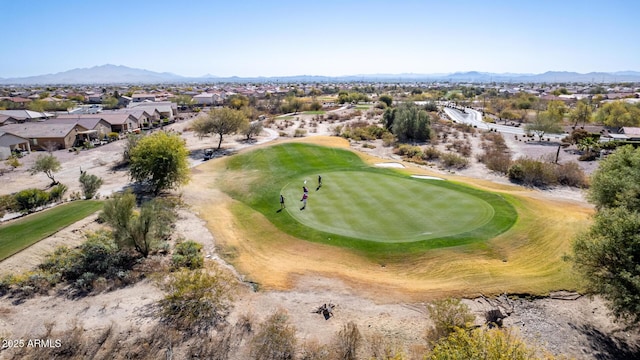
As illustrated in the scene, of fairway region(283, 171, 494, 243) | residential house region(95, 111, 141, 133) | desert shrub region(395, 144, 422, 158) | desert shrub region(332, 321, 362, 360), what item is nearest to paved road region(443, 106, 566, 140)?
desert shrub region(395, 144, 422, 158)

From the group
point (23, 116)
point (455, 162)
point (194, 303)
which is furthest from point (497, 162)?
point (23, 116)

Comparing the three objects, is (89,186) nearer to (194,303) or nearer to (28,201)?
(28,201)

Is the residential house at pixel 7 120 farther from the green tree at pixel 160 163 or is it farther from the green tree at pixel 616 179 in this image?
the green tree at pixel 616 179

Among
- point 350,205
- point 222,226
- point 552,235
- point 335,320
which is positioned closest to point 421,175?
point 350,205

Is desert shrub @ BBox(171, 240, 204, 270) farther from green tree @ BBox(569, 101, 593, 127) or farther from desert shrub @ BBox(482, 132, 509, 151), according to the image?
green tree @ BBox(569, 101, 593, 127)

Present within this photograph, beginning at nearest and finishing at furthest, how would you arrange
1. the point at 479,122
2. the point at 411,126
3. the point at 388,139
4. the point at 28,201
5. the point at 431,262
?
the point at 431,262 < the point at 28,201 < the point at 388,139 < the point at 411,126 < the point at 479,122

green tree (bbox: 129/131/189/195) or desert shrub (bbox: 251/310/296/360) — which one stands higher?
green tree (bbox: 129/131/189/195)
